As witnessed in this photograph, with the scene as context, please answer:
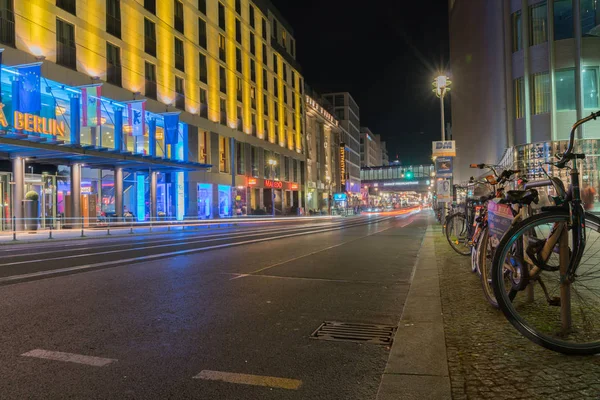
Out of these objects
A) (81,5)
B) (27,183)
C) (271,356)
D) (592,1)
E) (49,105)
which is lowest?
(271,356)

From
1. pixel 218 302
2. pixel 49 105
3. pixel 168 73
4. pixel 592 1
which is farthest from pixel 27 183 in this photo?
pixel 592 1

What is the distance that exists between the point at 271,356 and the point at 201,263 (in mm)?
6689

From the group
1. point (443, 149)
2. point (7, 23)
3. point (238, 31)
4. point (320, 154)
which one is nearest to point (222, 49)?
point (238, 31)

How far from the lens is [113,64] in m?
31.3

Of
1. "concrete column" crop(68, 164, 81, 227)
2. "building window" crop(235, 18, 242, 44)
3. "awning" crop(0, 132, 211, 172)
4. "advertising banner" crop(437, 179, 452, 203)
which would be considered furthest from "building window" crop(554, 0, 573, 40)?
"building window" crop(235, 18, 242, 44)

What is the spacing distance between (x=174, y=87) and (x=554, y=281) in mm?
37985

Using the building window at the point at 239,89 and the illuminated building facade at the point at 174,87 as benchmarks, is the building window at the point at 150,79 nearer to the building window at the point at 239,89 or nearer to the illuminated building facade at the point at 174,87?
the illuminated building facade at the point at 174,87

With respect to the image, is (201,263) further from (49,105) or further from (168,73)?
(168,73)

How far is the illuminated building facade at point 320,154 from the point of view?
245ft

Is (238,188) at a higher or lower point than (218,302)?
higher

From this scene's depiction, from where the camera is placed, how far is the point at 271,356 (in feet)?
13.4

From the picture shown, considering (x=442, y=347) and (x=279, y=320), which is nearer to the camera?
A: (x=442, y=347)

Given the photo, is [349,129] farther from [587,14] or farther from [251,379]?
[251,379]

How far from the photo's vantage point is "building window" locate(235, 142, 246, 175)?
48250 mm
